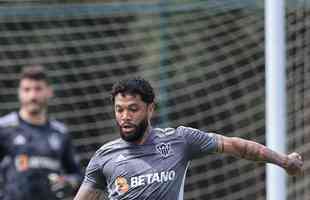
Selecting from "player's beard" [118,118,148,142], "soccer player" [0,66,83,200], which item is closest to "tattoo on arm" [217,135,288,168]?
"player's beard" [118,118,148,142]

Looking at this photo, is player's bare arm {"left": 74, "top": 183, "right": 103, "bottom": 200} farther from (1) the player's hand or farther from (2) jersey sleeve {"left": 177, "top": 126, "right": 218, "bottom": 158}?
(1) the player's hand

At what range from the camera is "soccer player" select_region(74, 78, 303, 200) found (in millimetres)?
5676

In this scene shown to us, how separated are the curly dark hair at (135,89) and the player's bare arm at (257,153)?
493 mm

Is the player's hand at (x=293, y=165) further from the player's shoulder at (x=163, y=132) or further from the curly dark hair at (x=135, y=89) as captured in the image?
the curly dark hair at (x=135, y=89)

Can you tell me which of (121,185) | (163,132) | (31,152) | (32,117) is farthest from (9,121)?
(121,185)

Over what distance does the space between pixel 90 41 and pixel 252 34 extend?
1471 millimetres

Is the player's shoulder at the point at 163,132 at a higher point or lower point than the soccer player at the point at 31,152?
higher

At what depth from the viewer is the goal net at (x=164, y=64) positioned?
9812 mm

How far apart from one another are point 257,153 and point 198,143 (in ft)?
1.03

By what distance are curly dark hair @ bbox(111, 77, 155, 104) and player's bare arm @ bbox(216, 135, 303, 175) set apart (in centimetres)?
49

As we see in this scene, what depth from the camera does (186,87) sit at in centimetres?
1009

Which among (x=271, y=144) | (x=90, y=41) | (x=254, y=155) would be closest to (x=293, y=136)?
(x=90, y=41)

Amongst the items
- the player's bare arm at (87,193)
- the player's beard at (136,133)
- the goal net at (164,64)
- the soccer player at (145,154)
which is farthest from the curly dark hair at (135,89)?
the goal net at (164,64)

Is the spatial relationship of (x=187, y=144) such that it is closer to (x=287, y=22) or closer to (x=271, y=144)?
(x=271, y=144)
